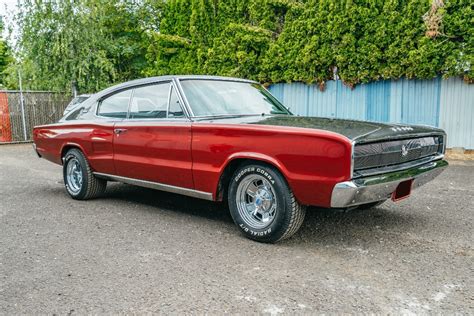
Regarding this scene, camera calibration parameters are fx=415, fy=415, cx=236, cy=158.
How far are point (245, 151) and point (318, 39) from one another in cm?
837

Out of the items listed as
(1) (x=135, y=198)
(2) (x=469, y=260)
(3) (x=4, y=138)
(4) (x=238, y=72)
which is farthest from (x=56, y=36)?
(2) (x=469, y=260)

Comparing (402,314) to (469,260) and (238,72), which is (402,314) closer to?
(469,260)

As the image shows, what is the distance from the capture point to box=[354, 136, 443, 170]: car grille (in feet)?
11.1

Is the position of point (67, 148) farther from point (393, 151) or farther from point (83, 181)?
point (393, 151)

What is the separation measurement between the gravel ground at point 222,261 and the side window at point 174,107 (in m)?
1.19

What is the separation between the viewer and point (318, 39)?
1124 centimetres

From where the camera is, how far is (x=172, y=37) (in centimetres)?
1479

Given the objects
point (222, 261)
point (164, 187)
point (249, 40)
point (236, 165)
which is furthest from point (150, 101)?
point (249, 40)

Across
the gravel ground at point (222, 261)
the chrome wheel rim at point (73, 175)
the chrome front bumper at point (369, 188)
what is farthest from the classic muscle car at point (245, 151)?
the gravel ground at point (222, 261)

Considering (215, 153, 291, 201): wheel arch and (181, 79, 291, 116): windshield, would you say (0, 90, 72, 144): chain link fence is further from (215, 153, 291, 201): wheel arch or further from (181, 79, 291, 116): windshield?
(215, 153, 291, 201): wheel arch

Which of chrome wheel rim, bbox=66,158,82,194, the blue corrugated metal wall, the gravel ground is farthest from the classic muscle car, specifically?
the blue corrugated metal wall

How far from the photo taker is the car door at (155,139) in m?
4.34

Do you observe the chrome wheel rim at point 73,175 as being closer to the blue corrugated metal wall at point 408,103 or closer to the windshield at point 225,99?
the windshield at point 225,99

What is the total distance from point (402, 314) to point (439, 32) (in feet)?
28.4
